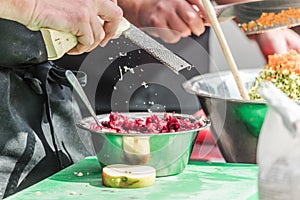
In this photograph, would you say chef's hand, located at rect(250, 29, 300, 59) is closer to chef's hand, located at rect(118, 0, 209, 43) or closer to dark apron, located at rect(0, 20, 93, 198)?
chef's hand, located at rect(118, 0, 209, 43)

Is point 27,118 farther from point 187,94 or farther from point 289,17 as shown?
point 289,17

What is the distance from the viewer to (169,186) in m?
Result: 1.18

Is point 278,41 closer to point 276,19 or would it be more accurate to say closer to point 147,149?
point 276,19

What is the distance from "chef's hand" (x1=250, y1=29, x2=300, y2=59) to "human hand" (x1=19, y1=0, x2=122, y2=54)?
2.20ft

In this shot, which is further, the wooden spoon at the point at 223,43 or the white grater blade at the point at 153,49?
the wooden spoon at the point at 223,43

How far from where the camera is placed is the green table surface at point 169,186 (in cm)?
112

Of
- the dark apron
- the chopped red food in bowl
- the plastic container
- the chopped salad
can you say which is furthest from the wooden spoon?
the plastic container

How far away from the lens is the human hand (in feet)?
3.73

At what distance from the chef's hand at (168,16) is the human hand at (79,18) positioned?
0.43 metres

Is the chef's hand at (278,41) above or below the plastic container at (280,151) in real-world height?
below

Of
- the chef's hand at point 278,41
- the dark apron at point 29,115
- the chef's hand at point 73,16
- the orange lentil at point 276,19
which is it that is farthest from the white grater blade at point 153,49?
the chef's hand at point 278,41

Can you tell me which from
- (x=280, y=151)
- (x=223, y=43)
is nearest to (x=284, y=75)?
(x=223, y=43)

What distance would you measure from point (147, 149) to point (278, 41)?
75 cm

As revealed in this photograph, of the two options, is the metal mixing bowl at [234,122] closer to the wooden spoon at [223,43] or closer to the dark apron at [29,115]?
the wooden spoon at [223,43]
